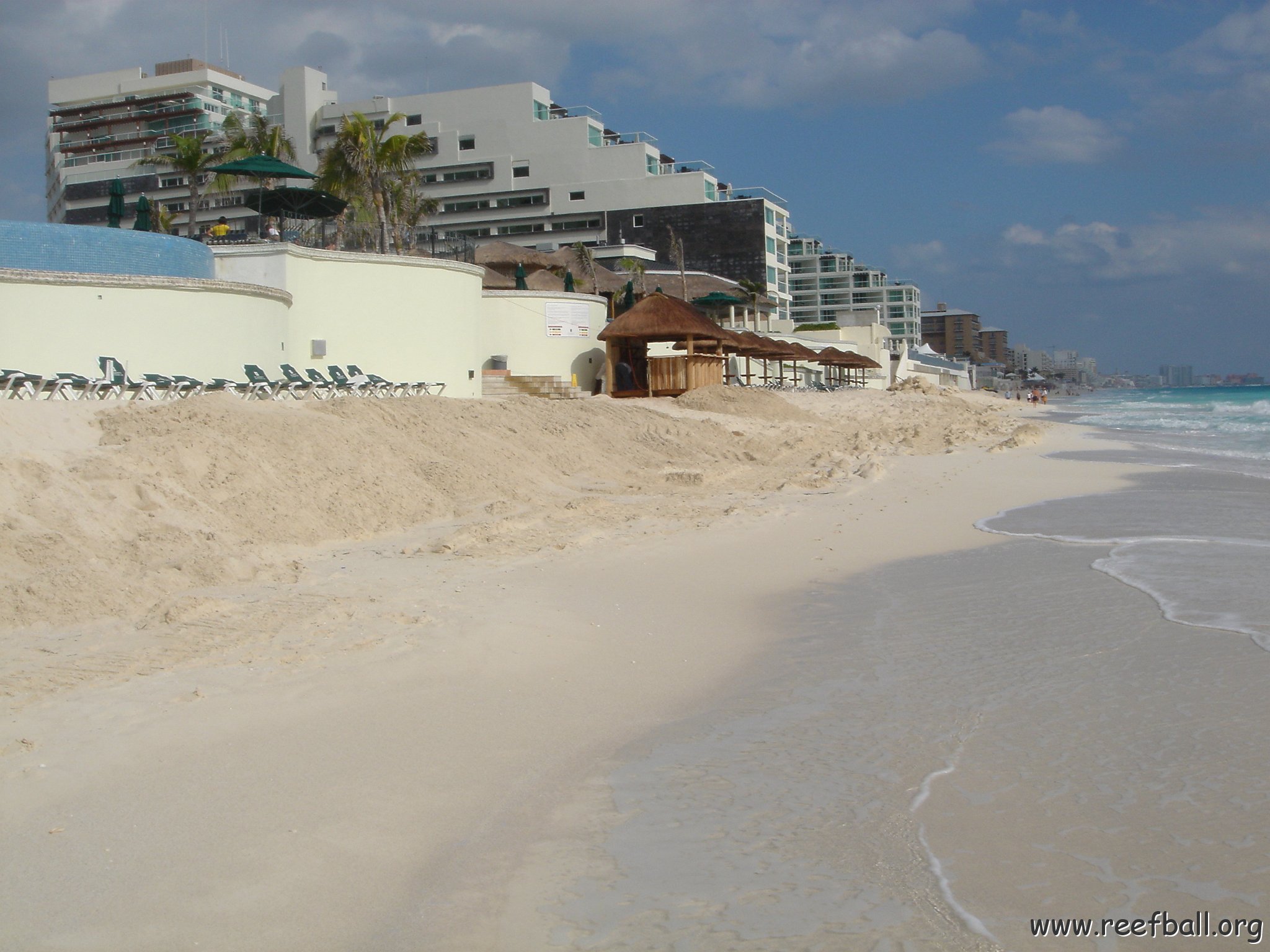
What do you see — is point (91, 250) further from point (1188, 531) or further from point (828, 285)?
point (828, 285)

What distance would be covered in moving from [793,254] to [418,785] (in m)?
103

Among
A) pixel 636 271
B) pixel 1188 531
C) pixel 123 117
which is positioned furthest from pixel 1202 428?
pixel 123 117

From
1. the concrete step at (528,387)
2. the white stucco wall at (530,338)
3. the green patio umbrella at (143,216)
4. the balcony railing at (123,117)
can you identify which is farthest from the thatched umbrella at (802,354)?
the balcony railing at (123,117)

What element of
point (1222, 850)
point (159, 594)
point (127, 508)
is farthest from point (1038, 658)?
point (127, 508)

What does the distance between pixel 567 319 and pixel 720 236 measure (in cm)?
4369

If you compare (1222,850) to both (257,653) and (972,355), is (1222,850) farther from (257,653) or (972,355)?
(972,355)

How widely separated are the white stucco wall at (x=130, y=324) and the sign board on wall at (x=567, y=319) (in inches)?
391

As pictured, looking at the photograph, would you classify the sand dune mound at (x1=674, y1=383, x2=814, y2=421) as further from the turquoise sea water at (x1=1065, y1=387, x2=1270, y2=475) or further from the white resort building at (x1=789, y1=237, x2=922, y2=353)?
the white resort building at (x1=789, y1=237, x2=922, y2=353)

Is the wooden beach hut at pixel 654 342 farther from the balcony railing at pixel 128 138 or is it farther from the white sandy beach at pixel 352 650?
the balcony railing at pixel 128 138

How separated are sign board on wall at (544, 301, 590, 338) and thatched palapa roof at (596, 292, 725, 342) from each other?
48cm

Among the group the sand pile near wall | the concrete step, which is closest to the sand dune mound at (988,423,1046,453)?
the sand pile near wall

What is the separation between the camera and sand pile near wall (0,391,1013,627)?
7.70 m

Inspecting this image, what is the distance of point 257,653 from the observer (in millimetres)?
5961

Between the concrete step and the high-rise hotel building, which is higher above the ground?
the high-rise hotel building
